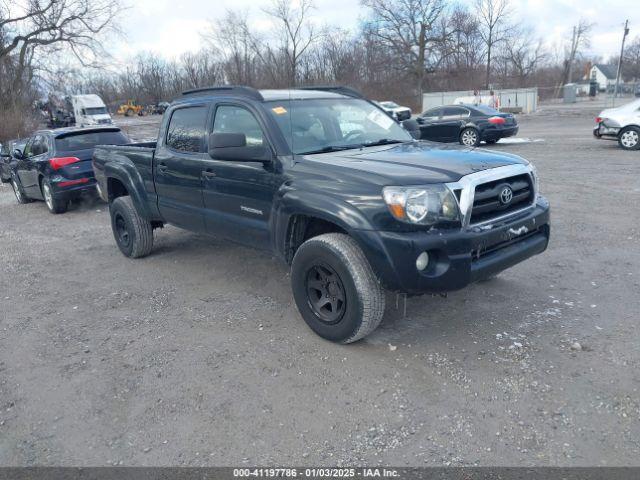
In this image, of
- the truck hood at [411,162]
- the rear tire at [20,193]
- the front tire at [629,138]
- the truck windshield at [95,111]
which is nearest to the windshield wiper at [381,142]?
the truck hood at [411,162]

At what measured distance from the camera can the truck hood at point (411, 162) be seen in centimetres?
350

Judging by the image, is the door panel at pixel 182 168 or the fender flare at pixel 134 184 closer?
the door panel at pixel 182 168

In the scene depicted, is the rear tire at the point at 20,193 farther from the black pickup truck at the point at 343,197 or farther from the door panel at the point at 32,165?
the black pickup truck at the point at 343,197

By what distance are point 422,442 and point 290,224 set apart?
1930 mm

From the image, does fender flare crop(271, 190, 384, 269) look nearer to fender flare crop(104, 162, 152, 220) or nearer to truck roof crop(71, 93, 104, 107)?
fender flare crop(104, 162, 152, 220)

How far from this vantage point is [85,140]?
9.77 metres

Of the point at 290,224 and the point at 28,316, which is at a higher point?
the point at 290,224

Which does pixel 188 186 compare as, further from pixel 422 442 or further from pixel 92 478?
pixel 422 442

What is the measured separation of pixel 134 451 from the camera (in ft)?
9.52

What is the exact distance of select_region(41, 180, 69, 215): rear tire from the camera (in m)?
9.66

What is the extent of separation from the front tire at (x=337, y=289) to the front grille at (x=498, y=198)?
854 millimetres

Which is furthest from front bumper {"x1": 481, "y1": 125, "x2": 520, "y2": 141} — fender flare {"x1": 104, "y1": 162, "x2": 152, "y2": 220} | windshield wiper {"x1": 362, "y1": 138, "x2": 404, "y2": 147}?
fender flare {"x1": 104, "y1": 162, "x2": 152, "y2": 220}

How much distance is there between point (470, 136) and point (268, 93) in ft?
45.3

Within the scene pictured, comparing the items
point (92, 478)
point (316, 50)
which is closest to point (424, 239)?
point (92, 478)
